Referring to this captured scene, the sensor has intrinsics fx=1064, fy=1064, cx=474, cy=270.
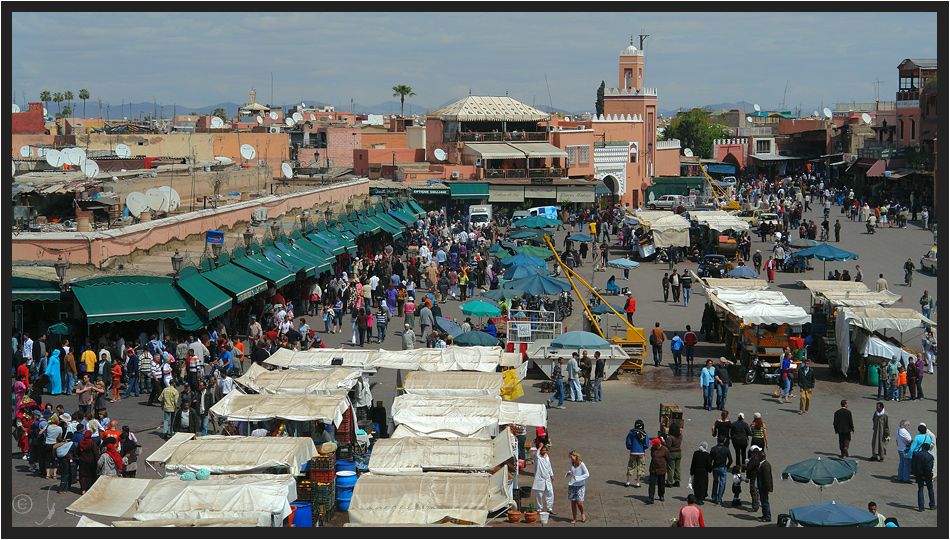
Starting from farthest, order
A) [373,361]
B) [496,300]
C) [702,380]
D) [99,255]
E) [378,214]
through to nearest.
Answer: [378,214] → [496,300] → [99,255] → [702,380] → [373,361]

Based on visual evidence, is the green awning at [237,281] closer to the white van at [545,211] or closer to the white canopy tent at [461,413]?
the white canopy tent at [461,413]

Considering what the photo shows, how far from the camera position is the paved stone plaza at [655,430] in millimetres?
12750

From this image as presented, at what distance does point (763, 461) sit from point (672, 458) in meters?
1.30

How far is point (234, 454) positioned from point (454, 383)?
14.2 ft

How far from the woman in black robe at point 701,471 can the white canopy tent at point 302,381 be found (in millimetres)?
4803

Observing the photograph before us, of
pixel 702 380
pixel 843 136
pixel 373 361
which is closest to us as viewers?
pixel 373 361

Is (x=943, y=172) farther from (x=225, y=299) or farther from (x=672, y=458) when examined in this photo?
(x=225, y=299)

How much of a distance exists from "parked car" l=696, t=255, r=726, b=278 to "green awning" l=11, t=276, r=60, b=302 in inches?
785

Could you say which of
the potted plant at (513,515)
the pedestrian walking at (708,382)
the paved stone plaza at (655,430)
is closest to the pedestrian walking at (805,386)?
the paved stone plaza at (655,430)

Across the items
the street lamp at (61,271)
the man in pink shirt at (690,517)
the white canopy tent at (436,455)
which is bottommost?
the man in pink shirt at (690,517)

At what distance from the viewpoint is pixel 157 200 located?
25.1 meters

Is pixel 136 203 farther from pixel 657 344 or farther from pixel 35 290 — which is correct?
pixel 657 344

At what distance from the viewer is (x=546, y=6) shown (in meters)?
7.57

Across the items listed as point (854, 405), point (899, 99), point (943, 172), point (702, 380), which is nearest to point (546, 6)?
point (943, 172)
